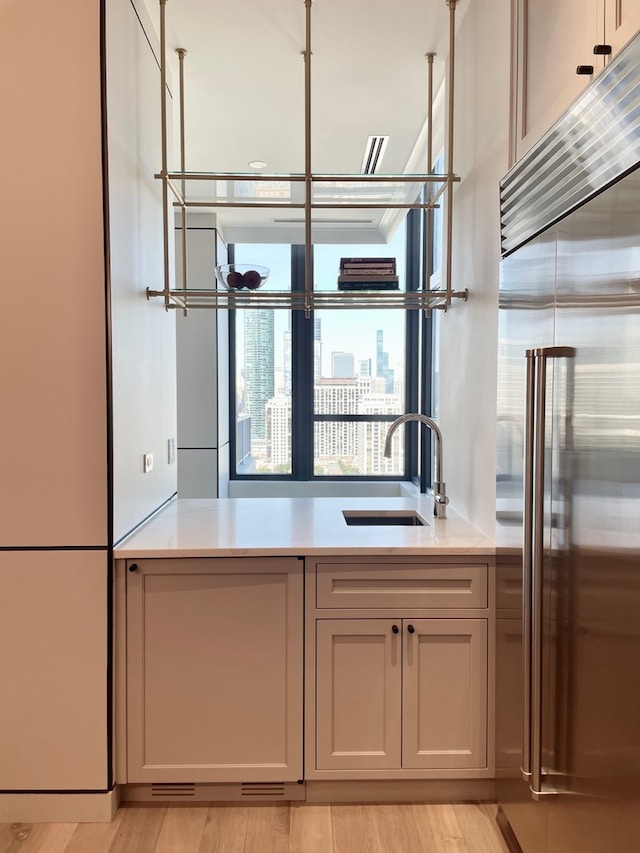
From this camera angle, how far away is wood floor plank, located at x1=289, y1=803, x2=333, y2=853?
6.27ft

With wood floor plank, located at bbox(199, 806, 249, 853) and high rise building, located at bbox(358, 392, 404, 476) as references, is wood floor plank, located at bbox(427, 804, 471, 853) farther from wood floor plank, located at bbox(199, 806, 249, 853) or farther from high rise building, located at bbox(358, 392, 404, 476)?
high rise building, located at bbox(358, 392, 404, 476)

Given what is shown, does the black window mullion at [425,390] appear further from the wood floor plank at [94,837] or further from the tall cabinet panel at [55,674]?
the wood floor plank at [94,837]

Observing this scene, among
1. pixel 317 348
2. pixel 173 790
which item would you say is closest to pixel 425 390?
pixel 317 348

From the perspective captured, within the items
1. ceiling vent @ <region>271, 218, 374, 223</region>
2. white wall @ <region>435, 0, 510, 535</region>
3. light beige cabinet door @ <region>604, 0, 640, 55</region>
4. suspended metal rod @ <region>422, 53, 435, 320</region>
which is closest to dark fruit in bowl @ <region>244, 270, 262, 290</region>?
suspended metal rod @ <region>422, 53, 435, 320</region>

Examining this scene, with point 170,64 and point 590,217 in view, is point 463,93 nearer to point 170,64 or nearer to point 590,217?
point 170,64

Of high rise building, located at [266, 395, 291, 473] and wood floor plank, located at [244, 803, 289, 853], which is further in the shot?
high rise building, located at [266, 395, 291, 473]

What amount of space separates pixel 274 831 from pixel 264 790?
0.52ft

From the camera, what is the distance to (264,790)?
2.14m

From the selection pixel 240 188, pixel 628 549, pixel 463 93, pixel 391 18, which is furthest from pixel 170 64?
pixel 628 549

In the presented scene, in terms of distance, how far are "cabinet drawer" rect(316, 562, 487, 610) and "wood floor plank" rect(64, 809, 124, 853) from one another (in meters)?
0.94

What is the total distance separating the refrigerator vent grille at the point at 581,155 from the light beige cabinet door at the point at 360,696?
135 cm

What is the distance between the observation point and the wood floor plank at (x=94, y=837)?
190cm

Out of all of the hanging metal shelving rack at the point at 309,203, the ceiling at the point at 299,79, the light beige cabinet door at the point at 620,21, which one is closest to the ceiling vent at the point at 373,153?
the ceiling at the point at 299,79

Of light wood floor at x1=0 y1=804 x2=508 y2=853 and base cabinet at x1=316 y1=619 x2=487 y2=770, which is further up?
base cabinet at x1=316 y1=619 x2=487 y2=770
